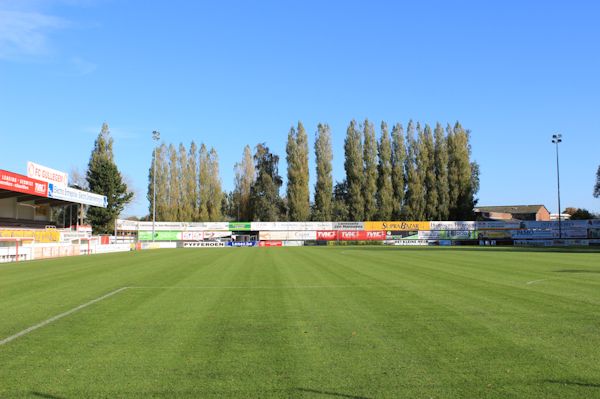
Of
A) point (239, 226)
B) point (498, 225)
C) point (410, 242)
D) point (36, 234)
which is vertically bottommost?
point (410, 242)

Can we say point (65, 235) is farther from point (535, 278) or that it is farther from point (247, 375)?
point (247, 375)

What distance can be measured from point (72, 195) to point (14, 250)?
18710mm

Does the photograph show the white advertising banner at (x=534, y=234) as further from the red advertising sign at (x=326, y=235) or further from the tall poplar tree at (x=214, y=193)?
the tall poplar tree at (x=214, y=193)

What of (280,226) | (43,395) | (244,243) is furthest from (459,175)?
(43,395)

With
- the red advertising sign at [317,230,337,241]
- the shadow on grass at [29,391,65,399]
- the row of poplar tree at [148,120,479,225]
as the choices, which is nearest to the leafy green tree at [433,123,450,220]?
the row of poplar tree at [148,120,479,225]

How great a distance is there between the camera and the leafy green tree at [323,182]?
3319 inches

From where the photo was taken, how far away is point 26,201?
182 feet

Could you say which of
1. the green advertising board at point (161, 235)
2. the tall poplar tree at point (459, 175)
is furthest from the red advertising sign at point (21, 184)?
the tall poplar tree at point (459, 175)

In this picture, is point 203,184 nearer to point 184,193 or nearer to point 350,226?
point 184,193

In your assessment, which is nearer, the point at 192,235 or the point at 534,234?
the point at 534,234

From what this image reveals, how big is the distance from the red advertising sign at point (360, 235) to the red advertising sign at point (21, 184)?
47.4 m

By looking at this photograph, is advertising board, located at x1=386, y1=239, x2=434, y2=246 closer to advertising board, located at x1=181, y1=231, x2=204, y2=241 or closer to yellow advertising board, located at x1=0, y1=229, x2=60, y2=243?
advertising board, located at x1=181, y1=231, x2=204, y2=241

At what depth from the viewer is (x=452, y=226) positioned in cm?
8025

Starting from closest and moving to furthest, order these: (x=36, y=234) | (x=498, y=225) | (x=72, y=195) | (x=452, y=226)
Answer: (x=36, y=234)
(x=72, y=195)
(x=498, y=225)
(x=452, y=226)
